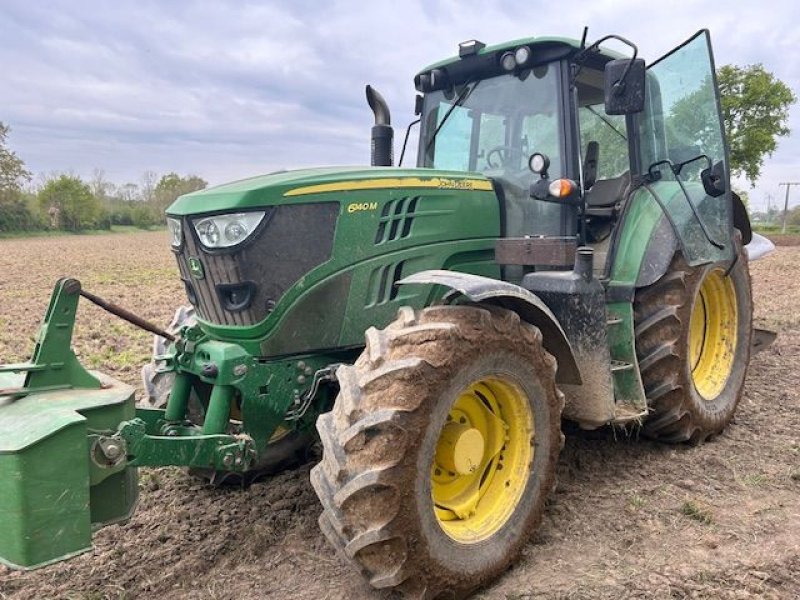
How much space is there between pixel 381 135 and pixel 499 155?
97 centimetres

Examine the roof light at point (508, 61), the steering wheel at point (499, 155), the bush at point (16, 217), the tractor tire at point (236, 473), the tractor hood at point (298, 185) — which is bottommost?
the tractor tire at point (236, 473)

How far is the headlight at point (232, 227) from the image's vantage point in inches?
124

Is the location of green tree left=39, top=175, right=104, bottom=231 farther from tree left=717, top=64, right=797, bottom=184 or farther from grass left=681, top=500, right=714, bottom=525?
grass left=681, top=500, right=714, bottom=525

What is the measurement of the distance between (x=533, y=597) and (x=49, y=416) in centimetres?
207

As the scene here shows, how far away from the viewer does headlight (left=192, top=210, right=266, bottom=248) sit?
3150 mm

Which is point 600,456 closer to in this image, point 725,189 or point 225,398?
point 725,189

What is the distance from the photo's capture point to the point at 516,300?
3287 mm

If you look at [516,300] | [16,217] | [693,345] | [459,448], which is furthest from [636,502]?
[16,217]

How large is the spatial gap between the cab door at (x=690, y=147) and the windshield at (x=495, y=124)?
92cm

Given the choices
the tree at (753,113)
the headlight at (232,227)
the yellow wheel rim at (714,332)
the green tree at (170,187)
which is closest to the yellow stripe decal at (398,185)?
the headlight at (232,227)

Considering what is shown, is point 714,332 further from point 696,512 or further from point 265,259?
point 265,259

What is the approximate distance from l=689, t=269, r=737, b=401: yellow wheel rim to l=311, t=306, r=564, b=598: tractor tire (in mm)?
2190

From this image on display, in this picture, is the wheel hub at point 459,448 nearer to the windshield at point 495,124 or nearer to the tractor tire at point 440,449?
the tractor tire at point 440,449

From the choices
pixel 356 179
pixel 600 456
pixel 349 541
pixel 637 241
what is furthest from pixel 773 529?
pixel 356 179
